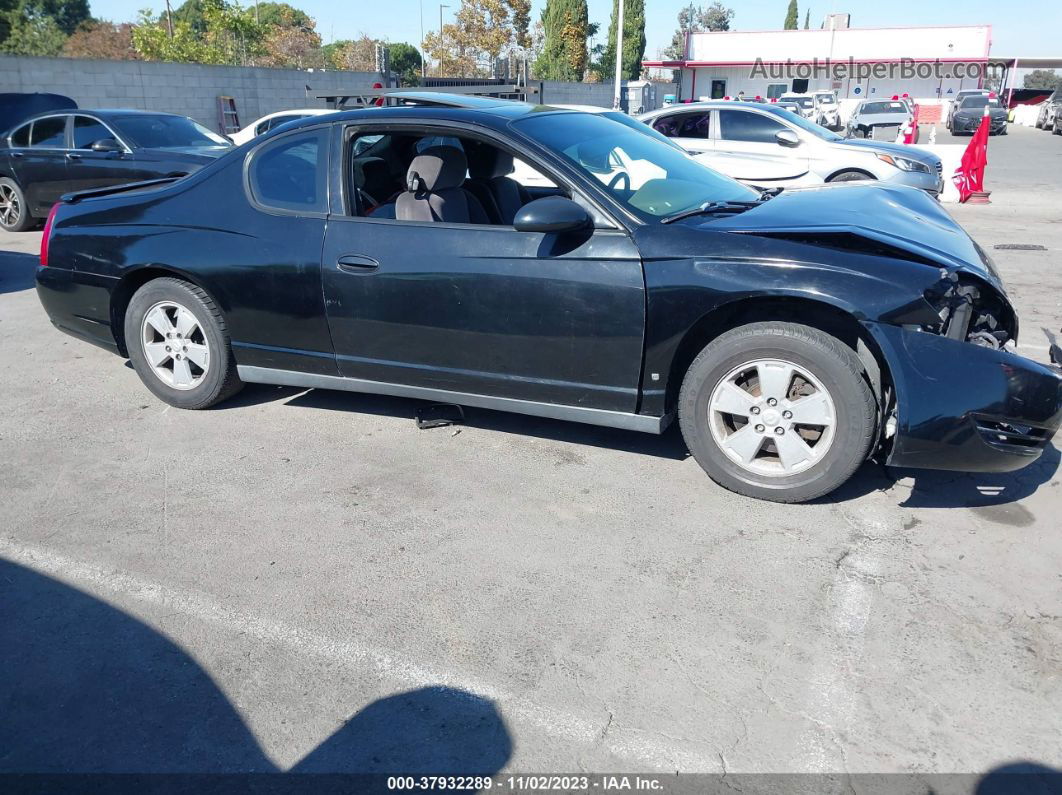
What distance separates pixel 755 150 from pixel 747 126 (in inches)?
16.6

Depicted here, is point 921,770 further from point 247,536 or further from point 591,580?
point 247,536

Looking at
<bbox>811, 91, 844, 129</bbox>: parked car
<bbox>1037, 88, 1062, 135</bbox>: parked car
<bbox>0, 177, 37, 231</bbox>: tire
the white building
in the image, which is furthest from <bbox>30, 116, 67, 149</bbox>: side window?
the white building

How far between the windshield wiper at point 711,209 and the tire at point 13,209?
34.5ft

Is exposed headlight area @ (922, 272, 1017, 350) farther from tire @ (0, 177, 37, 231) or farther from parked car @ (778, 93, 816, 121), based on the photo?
parked car @ (778, 93, 816, 121)

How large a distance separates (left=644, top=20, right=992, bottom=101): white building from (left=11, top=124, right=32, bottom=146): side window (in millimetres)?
52294

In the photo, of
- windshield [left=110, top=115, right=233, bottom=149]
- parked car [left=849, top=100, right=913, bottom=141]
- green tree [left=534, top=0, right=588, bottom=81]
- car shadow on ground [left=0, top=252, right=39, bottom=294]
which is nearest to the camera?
car shadow on ground [left=0, top=252, right=39, bottom=294]

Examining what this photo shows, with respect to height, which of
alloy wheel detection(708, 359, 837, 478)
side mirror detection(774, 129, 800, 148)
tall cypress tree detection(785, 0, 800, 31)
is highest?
tall cypress tree detection(785, 0, 800, 31)

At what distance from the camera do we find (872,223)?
12.8 ft

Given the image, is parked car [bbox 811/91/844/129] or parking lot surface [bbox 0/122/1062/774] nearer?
parking lot surface [bbox 0/122/1062/774]

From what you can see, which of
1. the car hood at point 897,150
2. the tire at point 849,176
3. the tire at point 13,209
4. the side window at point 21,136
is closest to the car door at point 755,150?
the tire at point 849,176

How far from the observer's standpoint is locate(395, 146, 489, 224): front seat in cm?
440

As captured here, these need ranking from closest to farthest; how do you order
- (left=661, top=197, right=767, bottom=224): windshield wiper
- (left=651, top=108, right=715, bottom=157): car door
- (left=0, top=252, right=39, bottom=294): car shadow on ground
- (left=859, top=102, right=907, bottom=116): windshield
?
(left=661, top=197, right=767, bottom=224): windshield wiper
(left=0, top=252, right=39, bottom=294): car shadow on ground
(left=651, top=108, right=715, bottom=157): car door
(left=859, top=102, right=907, bottom=116): windshield

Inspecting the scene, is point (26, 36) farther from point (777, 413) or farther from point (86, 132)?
point (777, 413)

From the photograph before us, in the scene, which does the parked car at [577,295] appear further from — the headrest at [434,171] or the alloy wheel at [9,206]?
the alloy wheel at [9,206]
